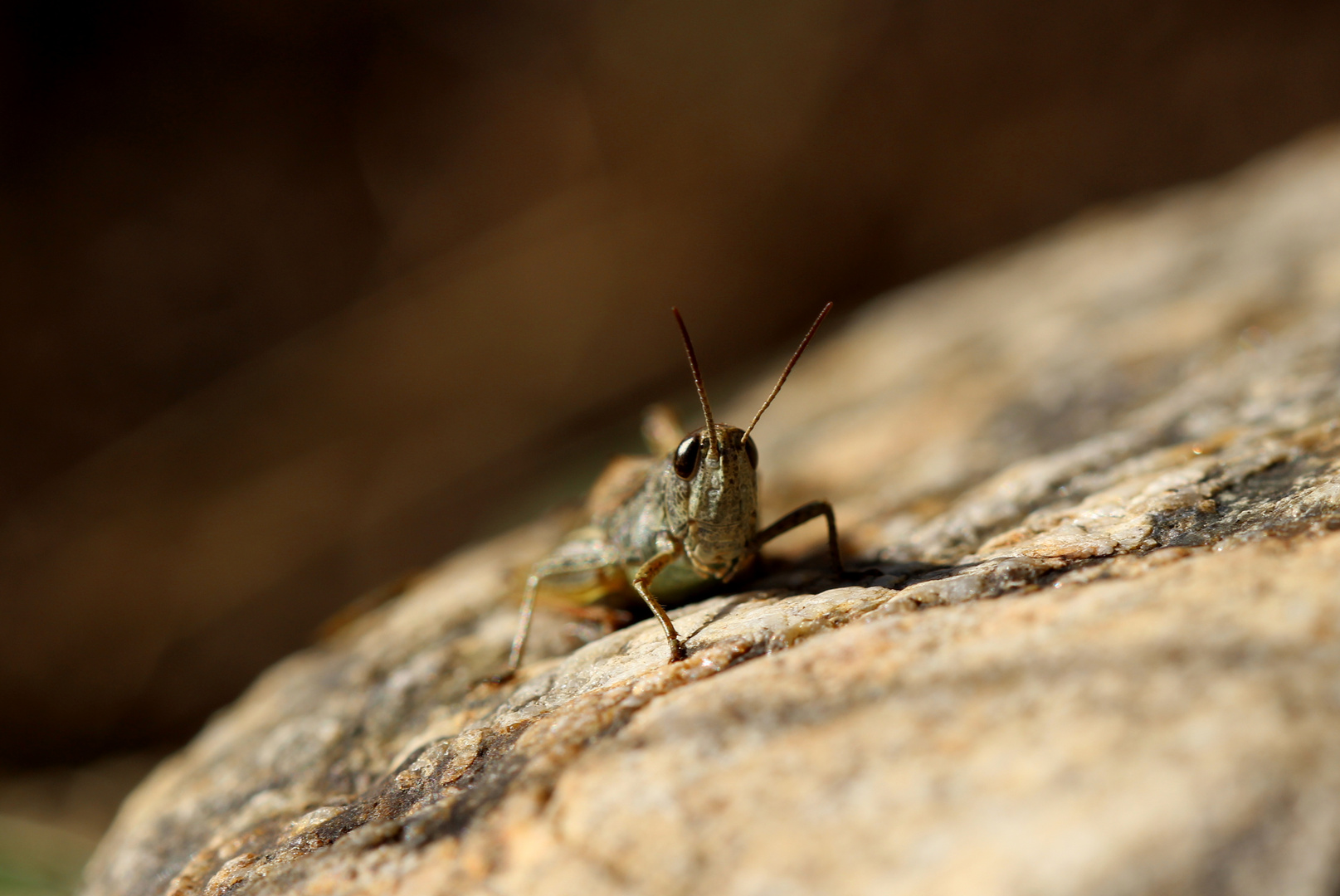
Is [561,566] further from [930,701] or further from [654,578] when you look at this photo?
[930,701]

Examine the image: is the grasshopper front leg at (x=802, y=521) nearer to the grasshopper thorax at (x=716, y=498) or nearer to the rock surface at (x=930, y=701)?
the grasshopper thorax at (x=716, y=498)

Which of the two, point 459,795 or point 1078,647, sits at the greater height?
point 459,795

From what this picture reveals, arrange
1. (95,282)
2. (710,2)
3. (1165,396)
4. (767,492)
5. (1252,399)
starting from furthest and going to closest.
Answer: (710,2)
(95,282)
(767,492)
(1165,396)
(1252,399)

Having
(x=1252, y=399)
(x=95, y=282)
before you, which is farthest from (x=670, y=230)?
(x=1252, y=399)

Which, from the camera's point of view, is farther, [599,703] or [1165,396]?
[1165,396]

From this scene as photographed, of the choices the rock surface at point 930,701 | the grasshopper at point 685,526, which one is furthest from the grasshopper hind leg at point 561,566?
the rock surface at point 930,701

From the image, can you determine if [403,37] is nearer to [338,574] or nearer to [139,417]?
[139,417]

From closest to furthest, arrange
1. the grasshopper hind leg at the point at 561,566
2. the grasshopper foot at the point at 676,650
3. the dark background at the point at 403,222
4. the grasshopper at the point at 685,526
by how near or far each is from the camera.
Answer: the grasshopper foot at the point at 676,650, the grasshopper at the point at 685,526, the grasshopper hind leg at the point at 561,566, the dark background at the point at 403,222
